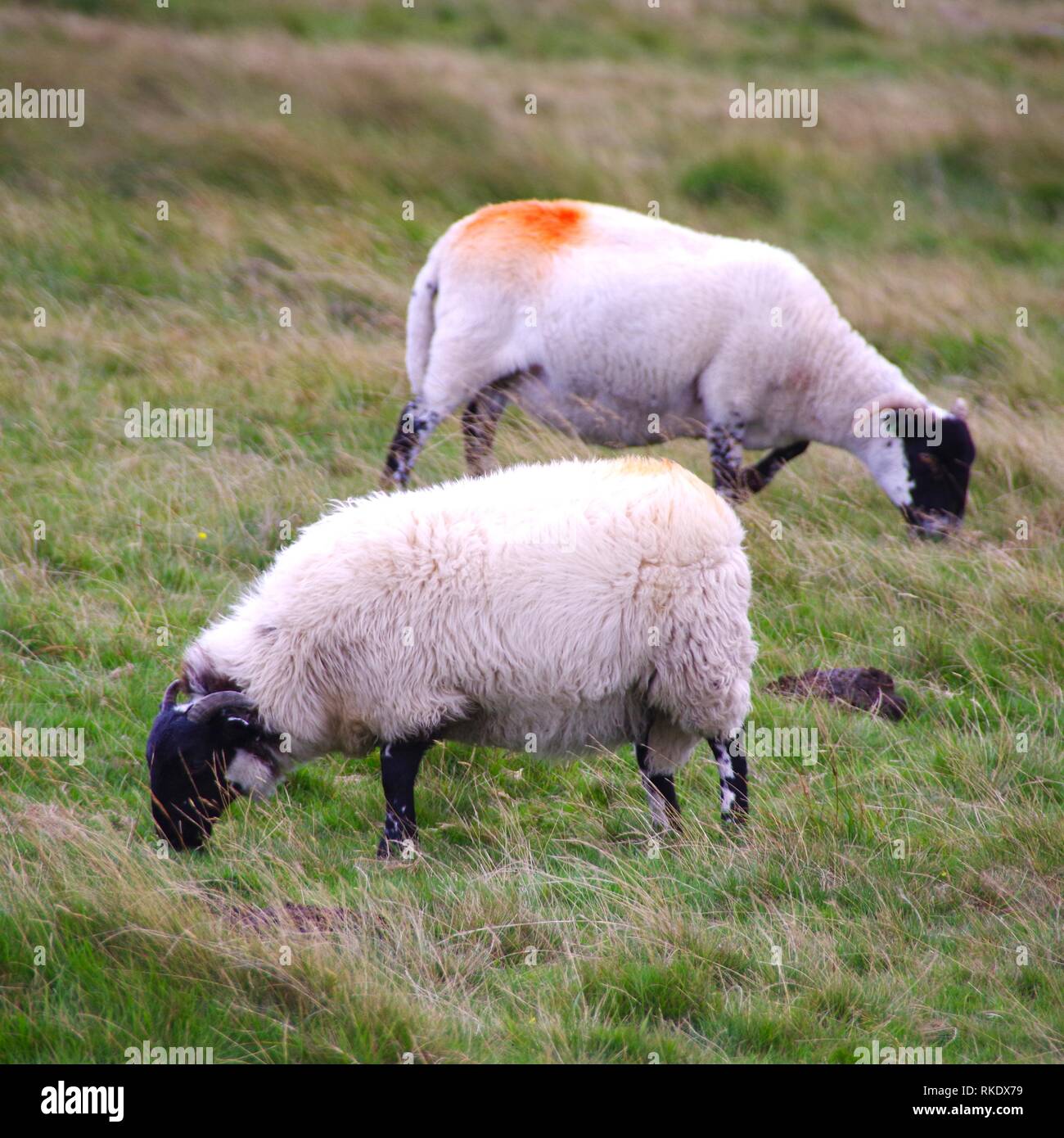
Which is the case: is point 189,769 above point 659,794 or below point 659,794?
above

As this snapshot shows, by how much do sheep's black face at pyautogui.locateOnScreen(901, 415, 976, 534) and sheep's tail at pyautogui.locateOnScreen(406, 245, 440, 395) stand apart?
9.89 ft

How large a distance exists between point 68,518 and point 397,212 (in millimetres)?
6423

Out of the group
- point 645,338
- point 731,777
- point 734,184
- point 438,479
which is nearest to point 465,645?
point 731,777

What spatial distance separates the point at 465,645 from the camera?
15.9 ft

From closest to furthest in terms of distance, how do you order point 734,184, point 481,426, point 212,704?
point 212,704
point 481,426
point 734,184

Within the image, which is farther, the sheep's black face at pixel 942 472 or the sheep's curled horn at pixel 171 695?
the sheep's black face at pixel 942 472

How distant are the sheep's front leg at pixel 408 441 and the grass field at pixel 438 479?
0.58 ft

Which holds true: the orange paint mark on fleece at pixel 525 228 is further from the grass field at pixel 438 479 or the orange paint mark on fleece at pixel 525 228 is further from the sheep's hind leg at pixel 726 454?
the sheep's hind leg at pixel 726 454

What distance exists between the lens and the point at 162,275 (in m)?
11.3

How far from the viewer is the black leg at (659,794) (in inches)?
203

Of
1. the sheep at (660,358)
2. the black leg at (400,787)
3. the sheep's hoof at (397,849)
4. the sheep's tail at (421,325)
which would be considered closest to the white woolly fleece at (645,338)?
the sheep at (660,358)

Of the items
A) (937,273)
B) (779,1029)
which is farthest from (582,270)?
(937,273)

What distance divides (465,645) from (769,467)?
4.11 m

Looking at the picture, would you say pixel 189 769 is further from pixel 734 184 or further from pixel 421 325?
pixel 734 184
